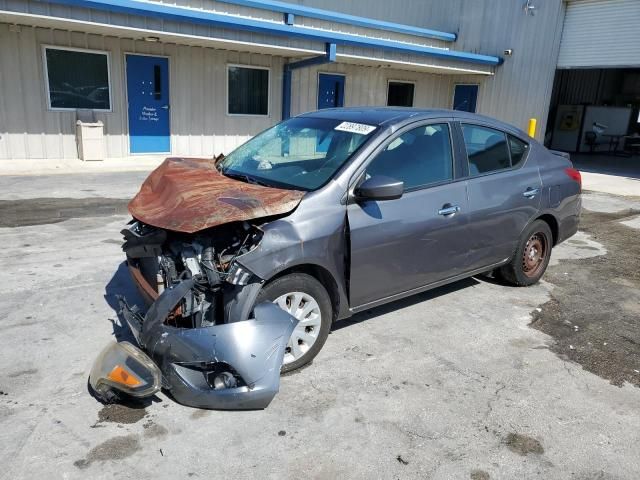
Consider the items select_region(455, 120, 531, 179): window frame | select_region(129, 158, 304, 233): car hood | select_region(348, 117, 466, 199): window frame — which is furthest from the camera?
select_region(455, 120, 531, 179): window frame

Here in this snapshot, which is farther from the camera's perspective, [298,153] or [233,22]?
[233,22]

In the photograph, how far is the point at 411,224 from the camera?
394 centimetres

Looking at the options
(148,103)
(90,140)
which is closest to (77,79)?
(90,140)

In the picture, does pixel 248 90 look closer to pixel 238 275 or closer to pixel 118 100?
pixel 118 100

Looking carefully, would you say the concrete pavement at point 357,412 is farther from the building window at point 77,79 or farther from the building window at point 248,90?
the building window at point 248,90

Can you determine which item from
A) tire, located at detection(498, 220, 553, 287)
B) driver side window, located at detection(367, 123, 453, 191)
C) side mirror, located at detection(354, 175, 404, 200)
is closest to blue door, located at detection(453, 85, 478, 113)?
tire, located at detection(498, 220, 553, 287)

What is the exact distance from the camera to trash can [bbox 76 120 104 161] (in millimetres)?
11727

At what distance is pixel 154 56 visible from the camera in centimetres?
1262

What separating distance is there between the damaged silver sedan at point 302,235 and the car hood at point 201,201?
0.04 ft

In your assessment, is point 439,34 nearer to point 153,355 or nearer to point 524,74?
point 524,74

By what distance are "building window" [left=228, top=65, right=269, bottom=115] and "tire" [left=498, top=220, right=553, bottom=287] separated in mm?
10616

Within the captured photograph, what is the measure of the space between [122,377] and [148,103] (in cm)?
1115

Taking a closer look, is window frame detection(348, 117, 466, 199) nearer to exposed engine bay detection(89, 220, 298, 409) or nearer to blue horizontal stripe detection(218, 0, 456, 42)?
exposed engine bay detection(89, 220, 298, 409)

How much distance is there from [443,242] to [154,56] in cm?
1072
